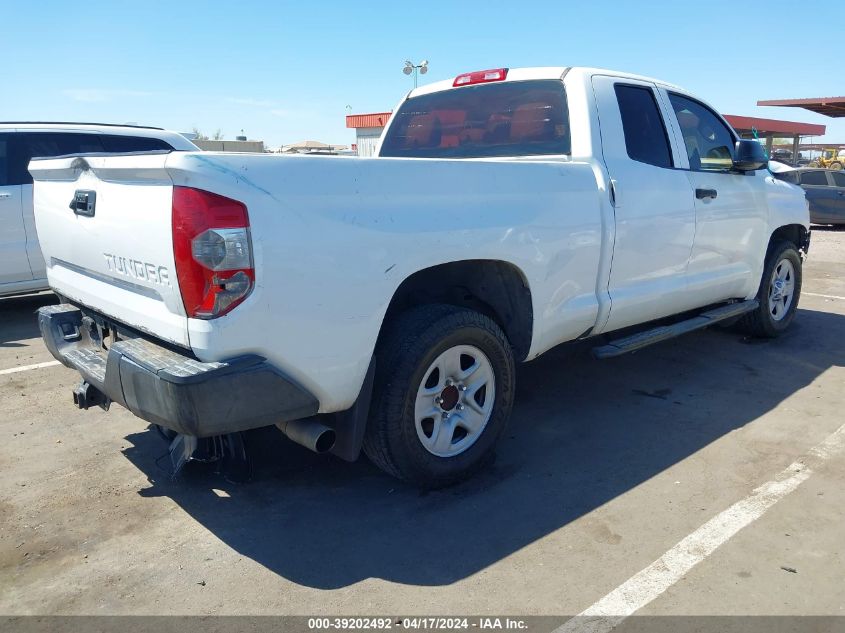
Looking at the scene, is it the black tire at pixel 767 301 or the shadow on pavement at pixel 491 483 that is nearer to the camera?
the shadow on pavement at pixel 491 483

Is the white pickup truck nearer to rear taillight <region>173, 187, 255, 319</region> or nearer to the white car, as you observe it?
rear taillight <region>173, 187, 255, 319</region>

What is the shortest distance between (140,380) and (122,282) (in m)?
0.59

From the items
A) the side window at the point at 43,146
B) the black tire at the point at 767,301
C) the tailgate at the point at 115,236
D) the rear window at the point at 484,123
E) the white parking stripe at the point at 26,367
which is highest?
the rear window at the point at 484,123

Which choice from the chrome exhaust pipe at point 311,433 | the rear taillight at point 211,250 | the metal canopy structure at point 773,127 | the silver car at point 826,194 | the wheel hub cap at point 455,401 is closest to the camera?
the rear taillight at point 211,250

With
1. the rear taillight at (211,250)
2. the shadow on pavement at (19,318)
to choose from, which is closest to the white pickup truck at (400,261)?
the rear taillight at (211,250)

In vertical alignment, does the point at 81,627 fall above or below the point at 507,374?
below

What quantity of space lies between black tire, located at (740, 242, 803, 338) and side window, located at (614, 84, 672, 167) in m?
1.91

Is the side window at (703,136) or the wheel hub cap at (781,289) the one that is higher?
the side window at (703,136)

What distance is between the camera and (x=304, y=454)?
3916mm

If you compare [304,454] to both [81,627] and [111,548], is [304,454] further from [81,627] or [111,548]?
[81,627]

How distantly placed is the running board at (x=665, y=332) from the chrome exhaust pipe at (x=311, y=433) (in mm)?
1809

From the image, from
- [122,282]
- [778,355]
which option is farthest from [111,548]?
[778,355]

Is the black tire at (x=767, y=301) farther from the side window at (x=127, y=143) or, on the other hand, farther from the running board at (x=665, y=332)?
the side window at (x=127, y=143)

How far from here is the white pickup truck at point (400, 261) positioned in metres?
2.58
